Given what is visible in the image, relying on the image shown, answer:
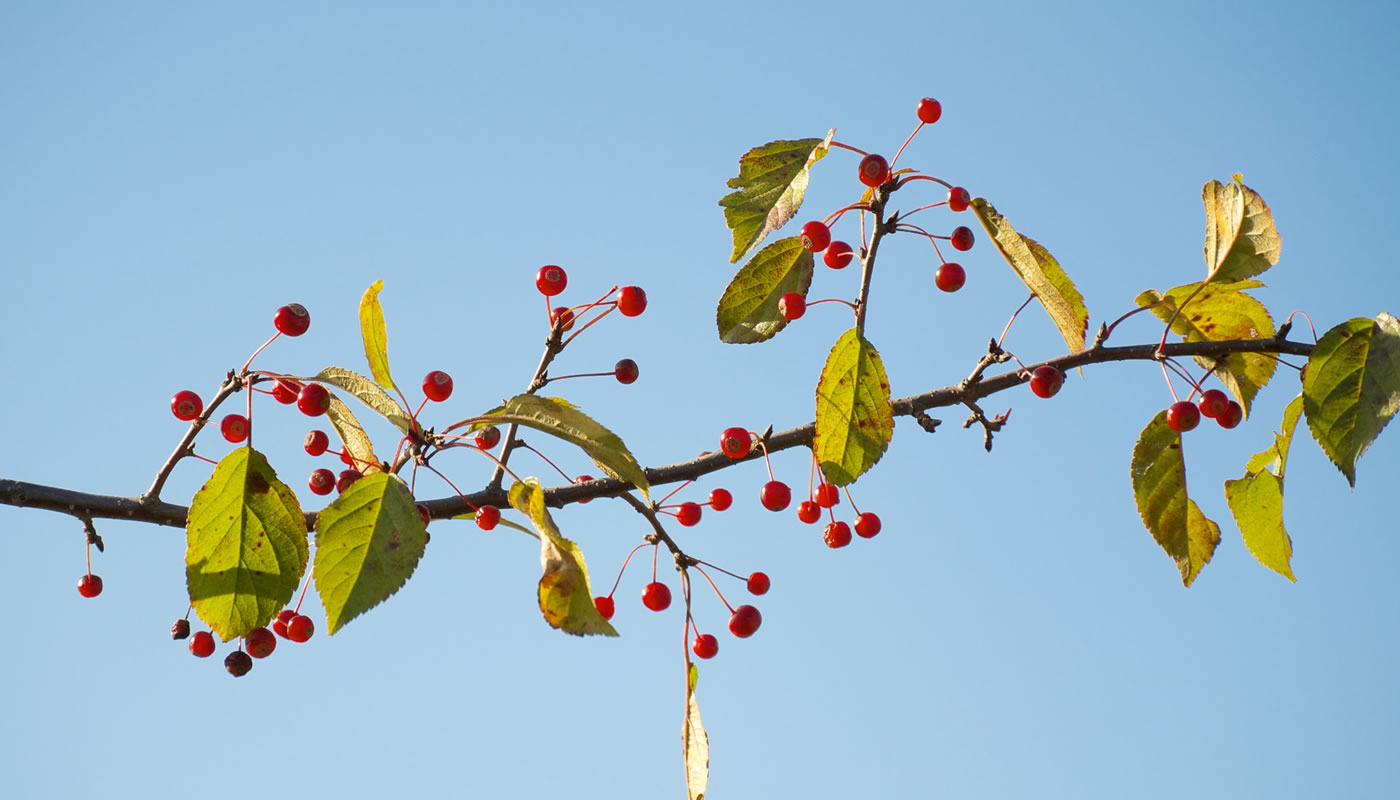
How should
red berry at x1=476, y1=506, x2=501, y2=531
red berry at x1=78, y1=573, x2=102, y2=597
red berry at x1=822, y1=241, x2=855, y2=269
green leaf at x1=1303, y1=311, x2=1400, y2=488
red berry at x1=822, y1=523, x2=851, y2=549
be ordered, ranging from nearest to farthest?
1. green leaf at x1=1303, y1=311, x2=1400, y2=488
2. red berry at x1=476, y1=506, x2=501, y2=531
3. red berry at x1=822, y1=241, x2=855, y2=269
4. red berry at x1=822, y1=523, x2=851, y2=549
5. red berry at x1=78, y1=573, x2=102, y2=597

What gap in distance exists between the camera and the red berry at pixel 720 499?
285cm

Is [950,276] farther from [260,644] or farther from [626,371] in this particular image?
[260,644]

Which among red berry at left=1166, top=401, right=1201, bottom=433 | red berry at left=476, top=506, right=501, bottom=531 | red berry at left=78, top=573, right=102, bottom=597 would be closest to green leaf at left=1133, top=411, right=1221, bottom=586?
red berry at left=1166, top=401, right=1201, bottom=433

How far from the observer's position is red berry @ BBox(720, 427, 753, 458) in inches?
87.7

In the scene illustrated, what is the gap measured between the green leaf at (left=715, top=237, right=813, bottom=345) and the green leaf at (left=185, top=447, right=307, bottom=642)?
1035 mm

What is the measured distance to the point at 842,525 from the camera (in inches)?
109

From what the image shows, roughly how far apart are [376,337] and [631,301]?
0.71 meters

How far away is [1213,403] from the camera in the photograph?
7.79 feet

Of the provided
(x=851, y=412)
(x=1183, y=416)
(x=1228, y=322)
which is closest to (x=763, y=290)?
(x=851, y=412)

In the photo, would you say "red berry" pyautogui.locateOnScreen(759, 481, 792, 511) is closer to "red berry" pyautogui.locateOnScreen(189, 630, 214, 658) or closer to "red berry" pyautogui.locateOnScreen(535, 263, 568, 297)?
"red berry" pyautogui.locateOnScreen(535, 263, 568, 297)

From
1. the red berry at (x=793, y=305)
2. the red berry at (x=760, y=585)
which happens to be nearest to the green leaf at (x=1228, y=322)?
the red berry at (x=793, y=305)

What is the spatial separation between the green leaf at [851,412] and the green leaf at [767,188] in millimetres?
368

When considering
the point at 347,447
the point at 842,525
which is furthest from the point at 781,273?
the point at 347,447

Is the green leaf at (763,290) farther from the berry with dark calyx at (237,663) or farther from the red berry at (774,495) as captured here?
the berry with dark calyx at (237,663)
